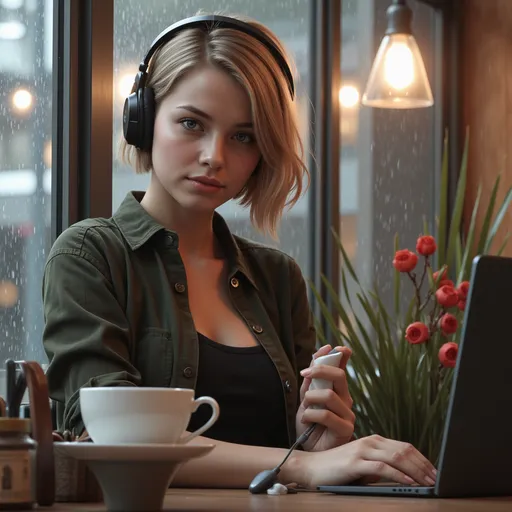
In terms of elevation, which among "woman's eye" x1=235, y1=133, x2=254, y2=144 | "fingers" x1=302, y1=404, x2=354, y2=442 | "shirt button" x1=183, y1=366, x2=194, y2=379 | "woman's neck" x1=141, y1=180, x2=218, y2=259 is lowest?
"fingers" x1=302, y1=404, x2=354, y2=442

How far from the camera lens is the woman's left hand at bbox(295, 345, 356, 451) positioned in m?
1.71

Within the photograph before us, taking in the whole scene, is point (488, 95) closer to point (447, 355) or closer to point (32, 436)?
point (447, 355)

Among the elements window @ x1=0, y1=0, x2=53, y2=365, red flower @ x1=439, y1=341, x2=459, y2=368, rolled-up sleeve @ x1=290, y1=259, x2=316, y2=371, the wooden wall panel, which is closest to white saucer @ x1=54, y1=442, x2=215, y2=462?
rolled-up sleeve @ x1=290, y1=259, x2=316, y2=371

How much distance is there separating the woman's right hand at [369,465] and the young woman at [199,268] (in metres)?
0.11

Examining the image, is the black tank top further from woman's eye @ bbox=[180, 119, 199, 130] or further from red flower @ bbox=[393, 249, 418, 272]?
red flower @ bbox=[393, 249, 418, 272]

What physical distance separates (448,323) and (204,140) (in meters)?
0.99

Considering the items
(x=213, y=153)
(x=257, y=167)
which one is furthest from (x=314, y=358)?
(x=257, y=167)

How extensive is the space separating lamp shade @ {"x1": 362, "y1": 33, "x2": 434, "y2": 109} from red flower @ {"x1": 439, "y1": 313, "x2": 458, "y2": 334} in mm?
927

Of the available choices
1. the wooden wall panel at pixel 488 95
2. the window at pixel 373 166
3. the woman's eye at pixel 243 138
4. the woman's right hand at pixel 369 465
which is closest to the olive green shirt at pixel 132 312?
the woman's eye at pixel 243 138

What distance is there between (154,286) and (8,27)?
797 millimetres

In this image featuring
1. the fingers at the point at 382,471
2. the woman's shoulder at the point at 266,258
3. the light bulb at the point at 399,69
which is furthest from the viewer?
the light bulb at the point at 399,69

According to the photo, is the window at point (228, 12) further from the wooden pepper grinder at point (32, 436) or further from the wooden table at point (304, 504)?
the wooden pepper grinder at point (32, 436)

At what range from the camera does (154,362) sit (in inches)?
74.2

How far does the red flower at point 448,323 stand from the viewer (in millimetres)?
2639
